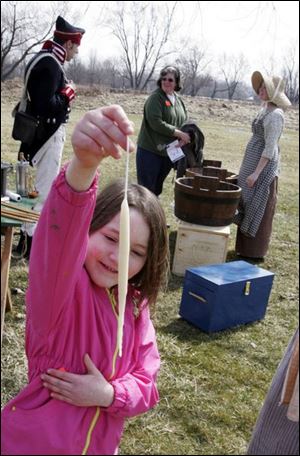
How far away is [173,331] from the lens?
3066 millimetres

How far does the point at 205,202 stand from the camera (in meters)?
3.84

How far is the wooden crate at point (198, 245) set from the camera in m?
3.87

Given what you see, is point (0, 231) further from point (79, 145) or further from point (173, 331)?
point (173, 331)

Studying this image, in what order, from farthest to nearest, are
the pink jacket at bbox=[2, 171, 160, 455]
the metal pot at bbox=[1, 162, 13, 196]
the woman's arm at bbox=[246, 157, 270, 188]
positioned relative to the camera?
the woman's arm at bbox=[246, 157, 270, 188]
the metal pot at bbox=[1, 162, 13, 196]
the pink jacket at bbox=[2, 171, 160, 455]

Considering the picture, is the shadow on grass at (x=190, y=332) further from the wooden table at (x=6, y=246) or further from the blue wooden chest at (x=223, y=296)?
the wooden table at (x=6, y=246)

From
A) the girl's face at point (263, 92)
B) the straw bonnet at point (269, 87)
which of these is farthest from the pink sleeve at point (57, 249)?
the girl's face at point (263, 92)

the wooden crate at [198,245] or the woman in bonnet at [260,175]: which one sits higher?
the woman in bonnet at [260,175]

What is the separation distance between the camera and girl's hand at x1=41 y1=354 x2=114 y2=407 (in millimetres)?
1029

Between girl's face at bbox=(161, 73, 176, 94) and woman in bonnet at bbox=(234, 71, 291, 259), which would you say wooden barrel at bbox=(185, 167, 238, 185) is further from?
girl's face at bbox=(161, 73, 176, 94)

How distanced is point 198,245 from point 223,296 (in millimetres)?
869

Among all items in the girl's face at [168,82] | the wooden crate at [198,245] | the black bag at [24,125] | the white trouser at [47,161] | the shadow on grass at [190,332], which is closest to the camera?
the shadow on grass at [190,332]

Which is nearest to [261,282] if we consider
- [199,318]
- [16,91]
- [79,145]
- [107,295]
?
[199,318]

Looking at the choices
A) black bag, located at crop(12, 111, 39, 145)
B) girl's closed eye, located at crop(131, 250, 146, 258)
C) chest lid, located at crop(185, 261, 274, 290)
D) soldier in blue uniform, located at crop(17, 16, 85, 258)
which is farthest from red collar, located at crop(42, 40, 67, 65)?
girl's closed eye, located at crop(131, 250, 146, 258)

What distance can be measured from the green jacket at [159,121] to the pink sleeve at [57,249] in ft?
11.7
